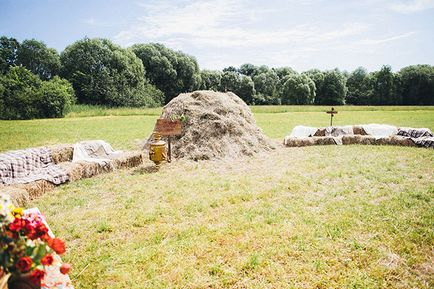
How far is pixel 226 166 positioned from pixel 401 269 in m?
6.22

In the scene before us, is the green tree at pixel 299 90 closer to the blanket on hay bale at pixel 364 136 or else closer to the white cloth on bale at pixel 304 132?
the blanket on hay bale at pixel 364 136

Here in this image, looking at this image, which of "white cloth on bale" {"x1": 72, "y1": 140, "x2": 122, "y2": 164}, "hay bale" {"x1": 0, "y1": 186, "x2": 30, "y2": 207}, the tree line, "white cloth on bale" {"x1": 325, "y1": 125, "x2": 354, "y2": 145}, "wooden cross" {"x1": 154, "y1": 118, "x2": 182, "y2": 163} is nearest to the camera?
"hay bale" {"x1": 0, "y1": 186, "x2": 30, "y2": 207}

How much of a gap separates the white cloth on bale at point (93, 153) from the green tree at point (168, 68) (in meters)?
53.0

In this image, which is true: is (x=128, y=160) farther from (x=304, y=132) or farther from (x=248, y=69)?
(x=248, y=69)

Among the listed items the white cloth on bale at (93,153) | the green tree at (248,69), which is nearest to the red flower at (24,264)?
the white cloth on bale at (93,153)

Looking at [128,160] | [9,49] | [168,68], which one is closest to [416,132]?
[128,160]

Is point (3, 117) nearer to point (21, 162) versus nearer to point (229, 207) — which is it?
point (21, 162)

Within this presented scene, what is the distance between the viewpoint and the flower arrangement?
1.72 m

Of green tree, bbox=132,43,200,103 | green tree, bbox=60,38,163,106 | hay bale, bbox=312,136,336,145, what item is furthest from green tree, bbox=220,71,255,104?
hay bale, bbox=312,136,336,145

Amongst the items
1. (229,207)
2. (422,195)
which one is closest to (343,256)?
(229,207)

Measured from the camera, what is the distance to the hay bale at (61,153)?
8602mm

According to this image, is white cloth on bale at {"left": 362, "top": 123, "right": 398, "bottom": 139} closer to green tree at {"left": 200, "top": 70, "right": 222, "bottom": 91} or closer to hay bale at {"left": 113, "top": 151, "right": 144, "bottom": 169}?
hay bale at {"left": 113, "top": 151, "right": 144, "bottom": 169}

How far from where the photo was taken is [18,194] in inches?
235

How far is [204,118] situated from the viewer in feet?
38.2
